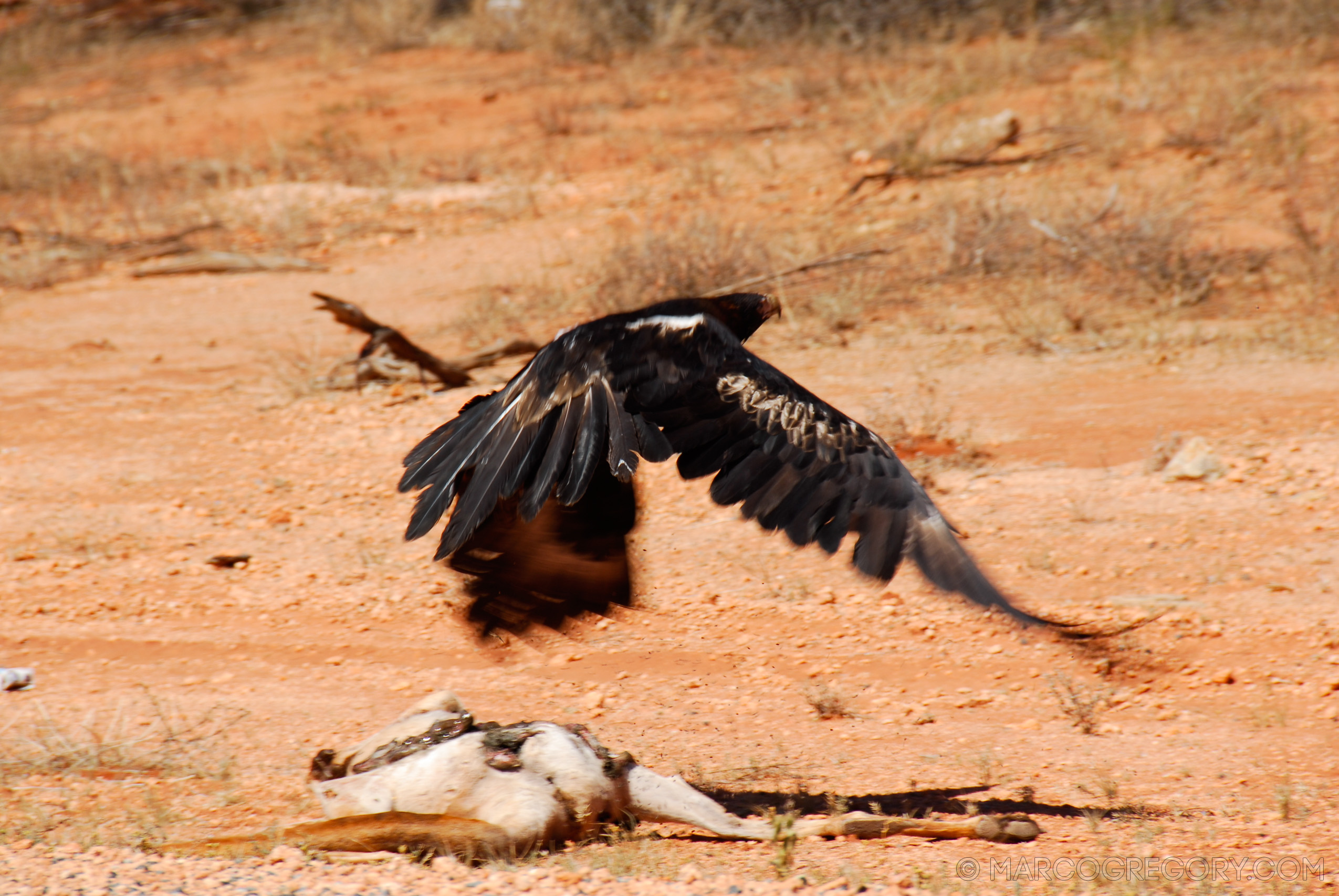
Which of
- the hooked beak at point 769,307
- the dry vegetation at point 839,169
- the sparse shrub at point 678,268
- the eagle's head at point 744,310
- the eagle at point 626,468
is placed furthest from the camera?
the sparse shrub at point 678,268

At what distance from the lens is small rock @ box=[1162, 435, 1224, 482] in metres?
6.09

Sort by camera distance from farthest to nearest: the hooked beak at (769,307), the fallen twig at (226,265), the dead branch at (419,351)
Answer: the fallen twig at (226,265) → the dead branch at (419,351) → the hooked beak at (769,307)

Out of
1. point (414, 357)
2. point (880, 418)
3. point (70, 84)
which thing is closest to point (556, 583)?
point (880, 418)

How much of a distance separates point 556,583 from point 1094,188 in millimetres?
7993

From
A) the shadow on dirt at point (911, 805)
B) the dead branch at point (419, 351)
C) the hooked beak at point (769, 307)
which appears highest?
the hooked beak at point (769, 307)

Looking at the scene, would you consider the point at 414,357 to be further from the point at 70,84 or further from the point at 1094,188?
the point at 70,84

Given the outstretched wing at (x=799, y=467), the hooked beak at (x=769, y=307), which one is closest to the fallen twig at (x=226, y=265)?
the hooked beak at (x=769, y=307)

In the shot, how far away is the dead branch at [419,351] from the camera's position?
7.71 metres

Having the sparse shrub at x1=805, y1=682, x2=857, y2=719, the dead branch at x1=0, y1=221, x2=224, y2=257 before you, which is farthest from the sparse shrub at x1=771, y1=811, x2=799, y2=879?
the dead branch at x1=0, y1=221, x2=224, y2=257

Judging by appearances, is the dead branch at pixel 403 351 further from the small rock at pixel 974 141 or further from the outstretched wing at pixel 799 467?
the small rock at pixel 974 141
